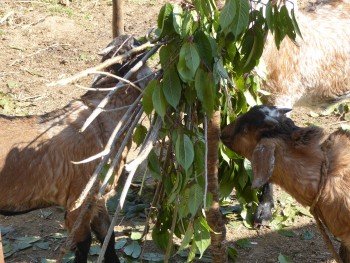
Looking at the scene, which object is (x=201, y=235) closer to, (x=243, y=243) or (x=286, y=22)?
(x=286, y=22)

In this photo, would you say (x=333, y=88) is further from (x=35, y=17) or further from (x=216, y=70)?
(x=35, y=17)

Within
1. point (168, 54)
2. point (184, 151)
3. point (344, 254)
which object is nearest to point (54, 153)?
point (184, 151)

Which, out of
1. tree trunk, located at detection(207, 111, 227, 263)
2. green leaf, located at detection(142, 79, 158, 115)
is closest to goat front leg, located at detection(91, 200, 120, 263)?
tree trunk, located at detection(207, 111, 227, 263)

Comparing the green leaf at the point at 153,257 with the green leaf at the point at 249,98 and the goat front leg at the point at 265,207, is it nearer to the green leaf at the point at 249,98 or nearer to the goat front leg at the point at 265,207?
the goat front leg at the point at 265,207

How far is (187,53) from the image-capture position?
10.2ft

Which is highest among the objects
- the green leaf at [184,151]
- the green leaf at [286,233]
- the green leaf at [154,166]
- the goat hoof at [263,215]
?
the green leaf at [184,151]

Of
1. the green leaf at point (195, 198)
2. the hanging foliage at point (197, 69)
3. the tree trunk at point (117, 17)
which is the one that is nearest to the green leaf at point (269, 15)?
the hanging foliage at point (197, 69)

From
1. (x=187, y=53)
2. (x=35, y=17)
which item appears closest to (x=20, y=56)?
(x=35, y=17)

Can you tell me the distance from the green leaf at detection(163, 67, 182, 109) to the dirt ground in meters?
2.39

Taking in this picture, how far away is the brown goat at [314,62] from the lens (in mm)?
5938

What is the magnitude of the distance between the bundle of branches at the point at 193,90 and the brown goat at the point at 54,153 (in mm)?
749

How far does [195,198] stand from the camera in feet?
11.7

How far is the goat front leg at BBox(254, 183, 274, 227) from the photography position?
592cm

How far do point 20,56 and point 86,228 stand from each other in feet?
15.6
